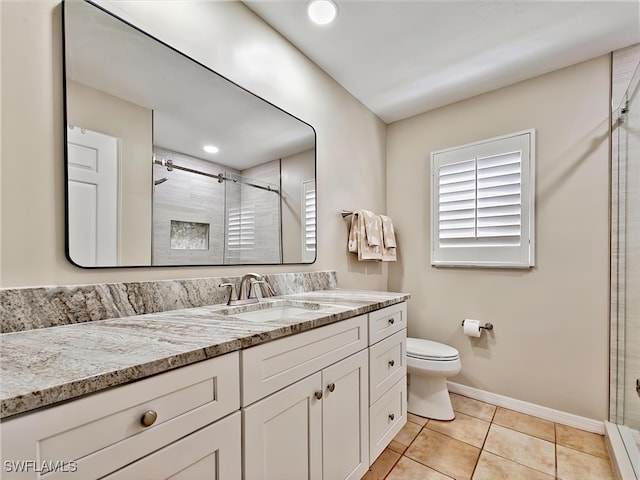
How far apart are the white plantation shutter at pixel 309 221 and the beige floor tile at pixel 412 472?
4.01 ft

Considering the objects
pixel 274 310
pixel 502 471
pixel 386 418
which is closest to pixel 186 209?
pixel 274 310

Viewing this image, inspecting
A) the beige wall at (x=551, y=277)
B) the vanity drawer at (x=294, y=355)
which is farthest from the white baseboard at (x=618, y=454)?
the vanity drawer at (x=294, y=355)

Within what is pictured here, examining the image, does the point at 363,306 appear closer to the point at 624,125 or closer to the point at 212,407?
the point at 212,407

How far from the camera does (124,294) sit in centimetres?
109

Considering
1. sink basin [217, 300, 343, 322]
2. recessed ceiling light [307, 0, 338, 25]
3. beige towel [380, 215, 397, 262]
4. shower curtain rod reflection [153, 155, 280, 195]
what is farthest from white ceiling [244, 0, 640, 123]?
sink basin [217, 300, 343, 322]

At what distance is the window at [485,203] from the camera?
210 cm

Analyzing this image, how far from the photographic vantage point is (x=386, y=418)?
1595mm

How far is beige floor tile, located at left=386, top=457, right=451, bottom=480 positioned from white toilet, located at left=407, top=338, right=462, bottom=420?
1.65 feet

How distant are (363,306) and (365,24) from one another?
1.58 metres

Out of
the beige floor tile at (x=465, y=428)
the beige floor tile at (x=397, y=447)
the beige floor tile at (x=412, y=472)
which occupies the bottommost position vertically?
the beige floor tile at (x=465, y=428)

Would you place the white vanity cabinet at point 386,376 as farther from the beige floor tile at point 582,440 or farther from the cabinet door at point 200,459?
the beige floor tile at point 582,440

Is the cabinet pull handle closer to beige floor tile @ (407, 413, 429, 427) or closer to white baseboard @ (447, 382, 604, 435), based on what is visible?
beige floor tile @ (407, 413, 429, 427)

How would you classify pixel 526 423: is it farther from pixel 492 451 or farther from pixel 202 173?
pixel 202 173

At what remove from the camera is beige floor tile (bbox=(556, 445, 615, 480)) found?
1478mm
